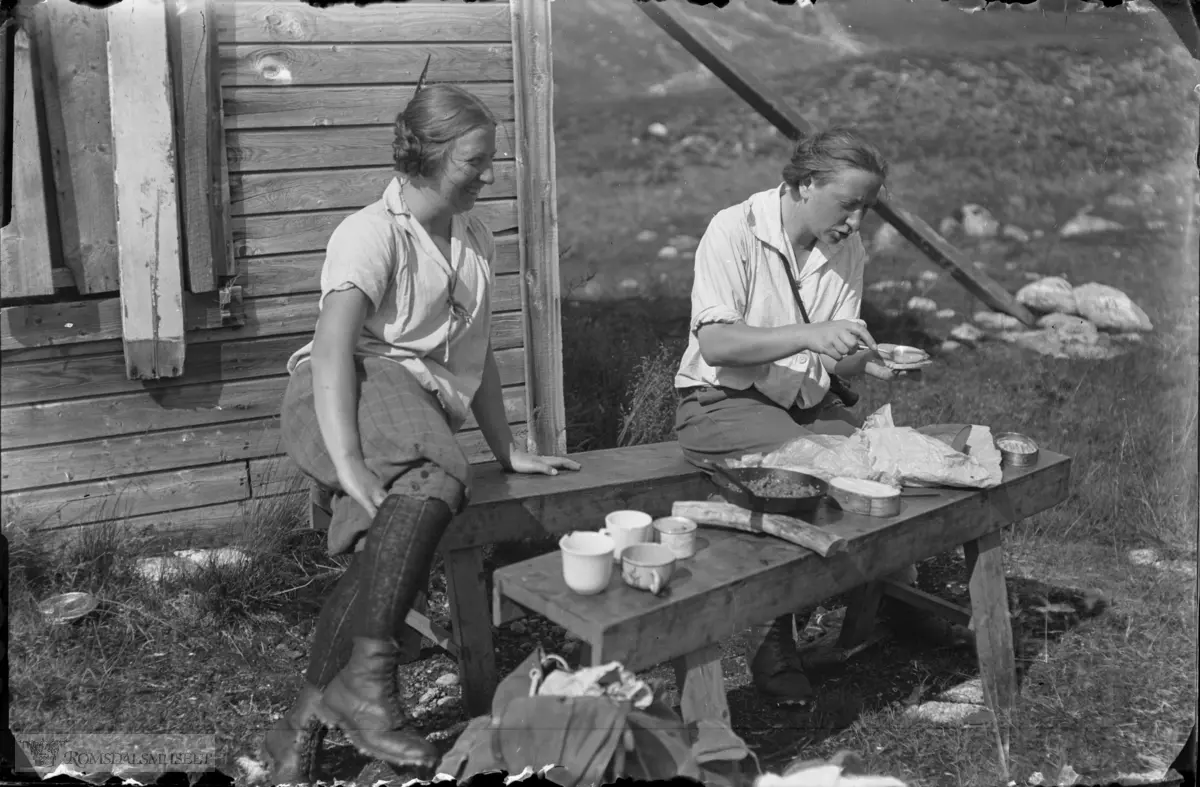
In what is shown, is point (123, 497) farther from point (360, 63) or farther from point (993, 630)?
point (993, 630)

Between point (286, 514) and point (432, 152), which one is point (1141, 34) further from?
point (286, 514)

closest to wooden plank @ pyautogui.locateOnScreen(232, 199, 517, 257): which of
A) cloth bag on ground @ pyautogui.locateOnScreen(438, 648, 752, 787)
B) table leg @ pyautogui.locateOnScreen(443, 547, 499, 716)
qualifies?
table leg @ pyautogui.locateOnScreen(443, 547, 499, 716)

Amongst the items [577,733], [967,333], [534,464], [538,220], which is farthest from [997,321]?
[577,733]

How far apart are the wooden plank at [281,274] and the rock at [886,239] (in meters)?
2.46

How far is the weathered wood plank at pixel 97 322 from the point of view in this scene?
3.66 m

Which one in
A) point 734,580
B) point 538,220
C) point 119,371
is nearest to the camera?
point 734,580

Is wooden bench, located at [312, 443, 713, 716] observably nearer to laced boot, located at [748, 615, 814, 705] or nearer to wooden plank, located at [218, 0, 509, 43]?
laced boot, located at [748, 615, 814, 705]

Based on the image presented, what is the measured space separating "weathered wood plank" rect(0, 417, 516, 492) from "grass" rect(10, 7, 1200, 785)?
0.82 ft

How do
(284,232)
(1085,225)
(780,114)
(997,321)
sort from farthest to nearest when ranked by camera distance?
(997,321)
(1085,225)
(780,114)
(284,232)

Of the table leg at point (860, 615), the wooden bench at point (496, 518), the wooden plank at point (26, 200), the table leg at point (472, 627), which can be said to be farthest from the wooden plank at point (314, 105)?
the table leg at point (860, 615)

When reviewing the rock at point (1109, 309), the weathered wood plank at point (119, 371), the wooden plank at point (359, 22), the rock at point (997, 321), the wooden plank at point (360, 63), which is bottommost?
the rock at point (997, 321)

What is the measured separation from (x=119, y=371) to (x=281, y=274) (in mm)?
714

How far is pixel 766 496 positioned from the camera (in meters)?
2.91

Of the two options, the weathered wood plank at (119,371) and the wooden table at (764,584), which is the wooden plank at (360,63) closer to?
the weathered wood plank at (119,371)
